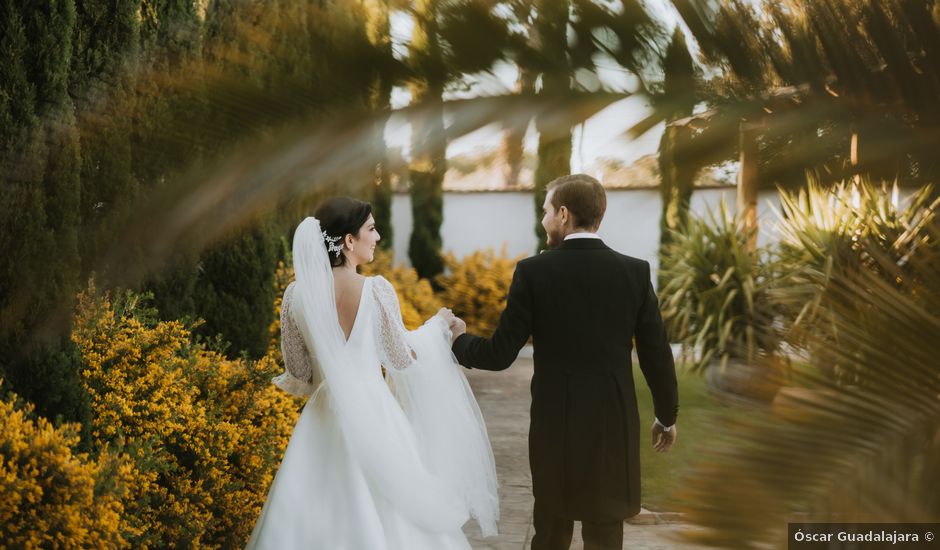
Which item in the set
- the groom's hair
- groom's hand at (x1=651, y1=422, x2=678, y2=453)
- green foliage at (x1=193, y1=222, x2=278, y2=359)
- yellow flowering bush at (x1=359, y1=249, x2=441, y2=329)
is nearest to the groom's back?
the groom's hair

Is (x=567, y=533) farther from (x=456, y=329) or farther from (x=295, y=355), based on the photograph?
(x=295, y=355)

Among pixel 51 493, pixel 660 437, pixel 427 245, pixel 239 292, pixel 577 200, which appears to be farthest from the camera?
pixel 427 245

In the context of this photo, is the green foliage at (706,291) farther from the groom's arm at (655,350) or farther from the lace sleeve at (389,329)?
the lace sleeve at (389,329)

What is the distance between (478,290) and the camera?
1287 centimetres

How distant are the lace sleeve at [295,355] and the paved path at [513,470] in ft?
4.74

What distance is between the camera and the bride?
3.29 metres

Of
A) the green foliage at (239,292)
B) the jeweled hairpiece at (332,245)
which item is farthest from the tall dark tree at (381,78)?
the green foliage at (239,292)

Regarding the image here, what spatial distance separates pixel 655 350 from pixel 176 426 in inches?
83.9

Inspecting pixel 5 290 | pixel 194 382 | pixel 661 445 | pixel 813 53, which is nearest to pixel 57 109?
pixel 5 290

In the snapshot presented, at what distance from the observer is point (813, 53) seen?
722mm

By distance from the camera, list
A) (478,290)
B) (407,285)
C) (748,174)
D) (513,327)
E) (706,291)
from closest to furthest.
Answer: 1. (748,174)
2. (513,327)
3. (706,291)
4. (407,285)
5. (478,290)

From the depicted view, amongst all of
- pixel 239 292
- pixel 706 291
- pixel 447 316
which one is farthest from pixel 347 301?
pixel 706 291

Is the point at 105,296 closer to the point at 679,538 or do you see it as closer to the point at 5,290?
the point at 5,290

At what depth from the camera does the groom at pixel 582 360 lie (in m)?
2.97
